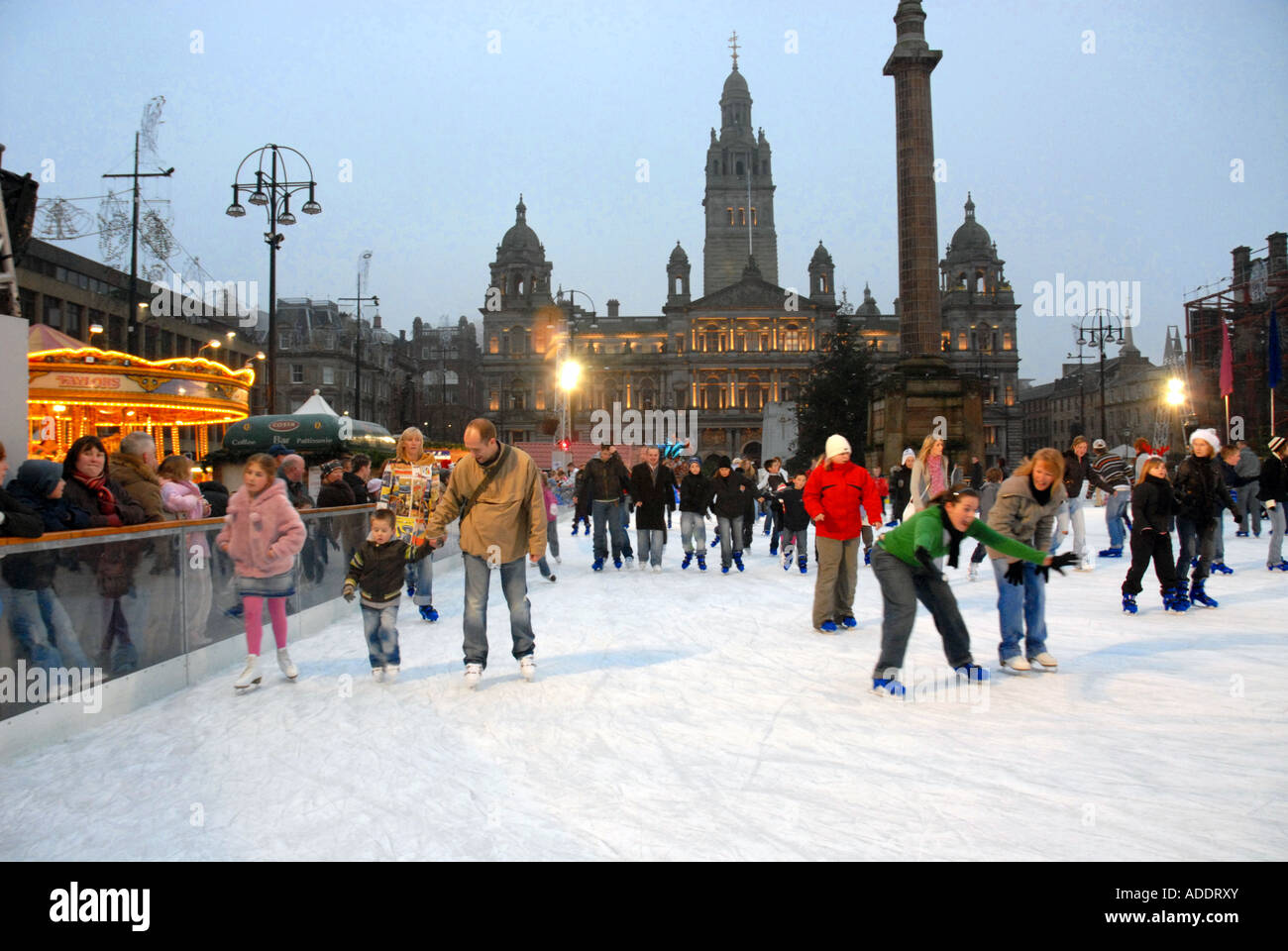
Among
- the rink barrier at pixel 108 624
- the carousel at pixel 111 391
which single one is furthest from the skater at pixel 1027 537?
the carousel at pixel 111 391

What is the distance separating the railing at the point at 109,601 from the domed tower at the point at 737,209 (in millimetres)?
84642

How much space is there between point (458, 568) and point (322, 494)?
4.54 m

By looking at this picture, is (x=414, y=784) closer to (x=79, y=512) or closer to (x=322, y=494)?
(x=79, y=512)

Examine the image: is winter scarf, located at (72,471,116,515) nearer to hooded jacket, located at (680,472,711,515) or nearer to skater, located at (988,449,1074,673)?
skater, located at (988,449,1074,673)

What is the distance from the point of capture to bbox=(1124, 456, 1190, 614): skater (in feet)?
24.2

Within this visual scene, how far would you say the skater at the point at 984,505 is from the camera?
10180 mm

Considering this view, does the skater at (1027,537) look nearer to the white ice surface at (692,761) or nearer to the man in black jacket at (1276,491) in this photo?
the white ice surface at (692,761)

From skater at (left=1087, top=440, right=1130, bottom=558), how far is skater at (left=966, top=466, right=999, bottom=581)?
3.57 ft

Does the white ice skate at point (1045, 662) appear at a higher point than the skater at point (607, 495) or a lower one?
lower

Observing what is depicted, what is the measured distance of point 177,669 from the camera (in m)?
5.48

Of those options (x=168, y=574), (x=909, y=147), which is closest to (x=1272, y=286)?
(x=909, y=147)

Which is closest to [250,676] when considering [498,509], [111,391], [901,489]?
[498,509]

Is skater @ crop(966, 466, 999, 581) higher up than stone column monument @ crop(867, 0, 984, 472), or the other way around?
stone column monument @ crop(867, 0, 984, 472)

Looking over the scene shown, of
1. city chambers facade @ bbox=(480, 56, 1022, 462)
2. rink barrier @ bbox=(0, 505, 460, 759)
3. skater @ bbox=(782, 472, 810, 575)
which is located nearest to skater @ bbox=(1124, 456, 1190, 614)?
skater @ bbox=(782, 472, 810, 575)
